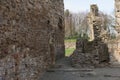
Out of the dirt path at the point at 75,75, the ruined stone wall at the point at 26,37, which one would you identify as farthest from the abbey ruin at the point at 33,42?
the dirt path at the point at 75,75

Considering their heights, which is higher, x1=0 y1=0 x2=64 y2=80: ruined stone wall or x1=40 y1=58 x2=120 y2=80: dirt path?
x1=0 y1=0 x2=64 y2=80: ruined stone wall

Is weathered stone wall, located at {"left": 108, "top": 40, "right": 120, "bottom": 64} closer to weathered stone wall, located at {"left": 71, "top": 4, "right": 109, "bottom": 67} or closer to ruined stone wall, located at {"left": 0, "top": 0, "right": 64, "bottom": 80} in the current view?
weathered stone wall, located at {"left": 71, "top": 4, "right": 109, "bottom": 67}

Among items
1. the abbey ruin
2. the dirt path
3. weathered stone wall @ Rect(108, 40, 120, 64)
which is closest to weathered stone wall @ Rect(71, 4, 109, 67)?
the abbey ruin

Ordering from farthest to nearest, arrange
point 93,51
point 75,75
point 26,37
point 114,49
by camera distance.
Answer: point 114,49, point 93,51, point 75,75, point 26,37

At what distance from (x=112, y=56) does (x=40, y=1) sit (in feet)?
30.2

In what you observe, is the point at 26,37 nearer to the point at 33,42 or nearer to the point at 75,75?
the point at 33,42

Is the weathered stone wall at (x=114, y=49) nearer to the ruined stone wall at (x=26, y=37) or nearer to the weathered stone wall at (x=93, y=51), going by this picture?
the weathered stone wall at (x=93, y=51)

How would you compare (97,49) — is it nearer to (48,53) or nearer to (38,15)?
(48,53)

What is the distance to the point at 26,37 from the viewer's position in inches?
345

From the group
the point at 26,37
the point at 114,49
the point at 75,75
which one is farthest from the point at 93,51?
the point at 26,37

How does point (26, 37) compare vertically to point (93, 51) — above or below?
above

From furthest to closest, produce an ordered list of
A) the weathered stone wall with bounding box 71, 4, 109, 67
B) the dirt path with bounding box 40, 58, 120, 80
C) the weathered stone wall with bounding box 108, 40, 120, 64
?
the weathered stone wall with bounding box 108, 40, 120, 64 < the weathered stone wall with bounding box 71, 4, 109, 67 < the dirt path with bounding box 40, 58, 120, 80

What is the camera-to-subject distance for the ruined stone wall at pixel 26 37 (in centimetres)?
721

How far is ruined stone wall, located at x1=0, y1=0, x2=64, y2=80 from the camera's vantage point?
7215 mm
